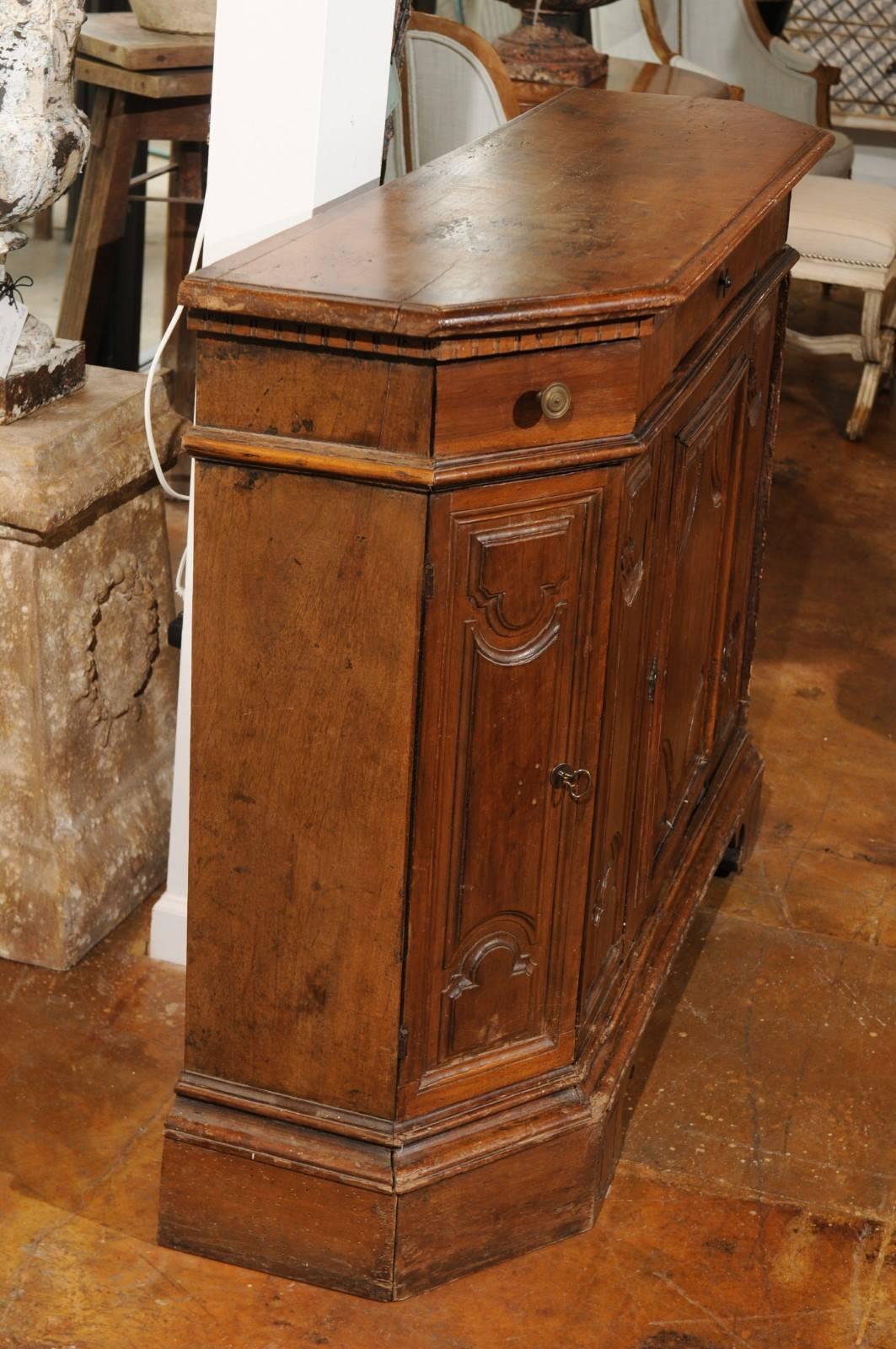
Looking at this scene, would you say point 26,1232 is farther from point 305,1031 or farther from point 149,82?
point 149,82

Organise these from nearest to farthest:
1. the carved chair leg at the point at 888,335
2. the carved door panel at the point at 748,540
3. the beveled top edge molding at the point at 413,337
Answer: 1. the beveled top edge molding at the point at 413,337
2. the carved door panel at the point at 748,540
3. the carved chair leg at the point at 888,335

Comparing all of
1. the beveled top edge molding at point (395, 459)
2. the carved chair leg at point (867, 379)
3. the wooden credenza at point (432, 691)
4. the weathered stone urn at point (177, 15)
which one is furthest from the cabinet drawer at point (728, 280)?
the carved chair leg at point (867, 379)

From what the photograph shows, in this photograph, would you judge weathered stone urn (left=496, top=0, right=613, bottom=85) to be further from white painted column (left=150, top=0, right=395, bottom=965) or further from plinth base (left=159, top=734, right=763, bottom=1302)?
plinth base (left=159, top=734, right=763, bottom=1302)

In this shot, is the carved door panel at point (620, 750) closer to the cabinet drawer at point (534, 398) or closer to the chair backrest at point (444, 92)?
the cabinet drawer at point (534, 398)

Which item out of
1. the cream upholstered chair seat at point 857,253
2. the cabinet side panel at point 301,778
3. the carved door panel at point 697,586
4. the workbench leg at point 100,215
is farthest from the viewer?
the cream upholstered chair seat at point 857,253

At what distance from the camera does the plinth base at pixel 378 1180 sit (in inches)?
77.2

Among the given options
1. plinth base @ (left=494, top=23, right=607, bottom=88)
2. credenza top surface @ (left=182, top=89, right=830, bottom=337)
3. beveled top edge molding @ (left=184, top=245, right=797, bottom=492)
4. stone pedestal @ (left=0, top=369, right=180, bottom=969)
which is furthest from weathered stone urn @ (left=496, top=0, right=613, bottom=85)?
beveled top edge molding @ (left=184, top=245, right=797, bottom=492)

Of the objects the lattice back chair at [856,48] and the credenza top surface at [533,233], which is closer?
the credenza top surface at [533,233]

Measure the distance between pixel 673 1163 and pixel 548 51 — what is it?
9.96 feet

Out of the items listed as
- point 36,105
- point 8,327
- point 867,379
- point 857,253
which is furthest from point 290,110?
point 867,379

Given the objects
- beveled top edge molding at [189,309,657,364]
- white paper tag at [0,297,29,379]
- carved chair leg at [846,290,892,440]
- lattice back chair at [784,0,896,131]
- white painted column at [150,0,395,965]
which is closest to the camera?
beveled top edge molding at [189,309,657,364]

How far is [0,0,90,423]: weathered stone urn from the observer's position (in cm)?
231

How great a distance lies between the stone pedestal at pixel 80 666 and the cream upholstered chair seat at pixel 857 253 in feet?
9.71

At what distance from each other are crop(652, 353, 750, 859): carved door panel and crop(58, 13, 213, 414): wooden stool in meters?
1.76
